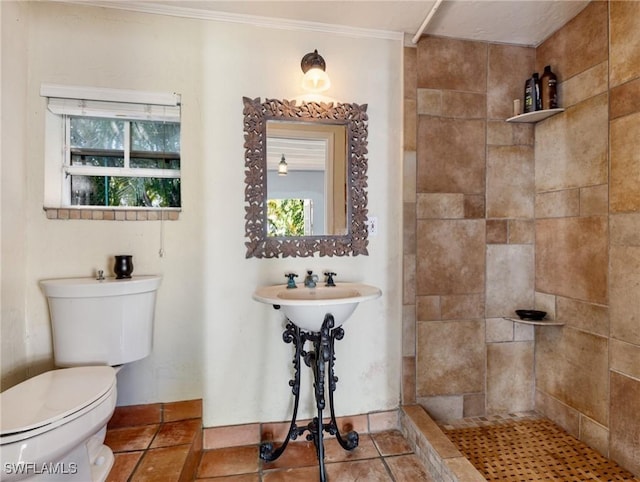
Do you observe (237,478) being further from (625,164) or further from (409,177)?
(625,164)

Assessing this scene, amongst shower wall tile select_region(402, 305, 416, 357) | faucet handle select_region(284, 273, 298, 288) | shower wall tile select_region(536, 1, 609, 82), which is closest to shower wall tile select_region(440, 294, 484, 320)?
shower wall tile select_region(402, 305, 416, 357)

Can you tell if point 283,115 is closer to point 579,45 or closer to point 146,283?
point 146,283

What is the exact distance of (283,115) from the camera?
5.72 ft

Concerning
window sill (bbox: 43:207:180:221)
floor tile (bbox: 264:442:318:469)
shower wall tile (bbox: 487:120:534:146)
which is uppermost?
shower wall tile (bbox: 487:120:534:146)

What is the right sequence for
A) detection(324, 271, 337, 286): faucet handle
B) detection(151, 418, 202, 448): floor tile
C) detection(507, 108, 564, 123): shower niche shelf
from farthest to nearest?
1. detection(507, 108, 564, 123): shower niche shelf
2. detection(324, 271, 337, 286): faucet handle
3. detection(151, 418, 202, 448): floor tile

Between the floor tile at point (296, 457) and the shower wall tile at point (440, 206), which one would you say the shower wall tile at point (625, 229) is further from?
the floor tile at point (296, 457)


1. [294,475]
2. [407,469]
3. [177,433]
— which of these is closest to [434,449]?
[407,469]

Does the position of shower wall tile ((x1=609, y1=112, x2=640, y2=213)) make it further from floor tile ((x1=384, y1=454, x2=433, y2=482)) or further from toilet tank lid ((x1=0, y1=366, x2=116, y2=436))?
toilet tank lid ((x1=0, y1=366, x2=116, y2=436))

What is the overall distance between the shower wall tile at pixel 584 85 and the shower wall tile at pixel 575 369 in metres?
1.28

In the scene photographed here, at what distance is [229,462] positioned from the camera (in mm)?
1582

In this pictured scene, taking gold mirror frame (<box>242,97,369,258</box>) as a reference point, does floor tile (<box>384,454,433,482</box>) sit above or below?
below

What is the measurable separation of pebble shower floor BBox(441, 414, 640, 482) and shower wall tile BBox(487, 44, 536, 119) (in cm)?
186

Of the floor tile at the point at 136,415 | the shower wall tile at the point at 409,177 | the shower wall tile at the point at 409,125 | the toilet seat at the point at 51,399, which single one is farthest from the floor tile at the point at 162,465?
the shower wall tile at the point at 409,125

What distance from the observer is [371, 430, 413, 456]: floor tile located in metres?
1.67
